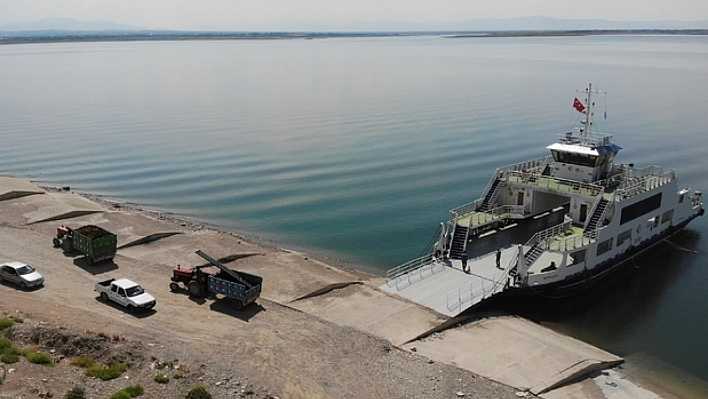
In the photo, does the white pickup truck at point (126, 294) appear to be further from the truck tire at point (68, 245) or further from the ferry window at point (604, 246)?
the ferry window at point (604, 246)

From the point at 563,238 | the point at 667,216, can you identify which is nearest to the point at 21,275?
the point at 563,238

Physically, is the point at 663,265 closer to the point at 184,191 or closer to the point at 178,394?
the point at 178,394

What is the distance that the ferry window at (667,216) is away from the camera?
119 feet

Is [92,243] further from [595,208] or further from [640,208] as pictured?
[640,208]

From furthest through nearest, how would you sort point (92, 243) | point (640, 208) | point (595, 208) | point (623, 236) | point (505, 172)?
point (505, 172) → point (640, 208) → point (623, 236) → point (595, 208) → point (92, 243)

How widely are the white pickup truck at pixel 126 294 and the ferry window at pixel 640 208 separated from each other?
24668 millimetres

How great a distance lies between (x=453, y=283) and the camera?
27531 millimetres

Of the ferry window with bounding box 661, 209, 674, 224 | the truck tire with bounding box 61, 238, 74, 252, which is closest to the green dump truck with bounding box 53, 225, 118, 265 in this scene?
the truck tire with bounding box 61, 238, 74, 252

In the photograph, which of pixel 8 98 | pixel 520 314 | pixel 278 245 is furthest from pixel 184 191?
pixel 8 98

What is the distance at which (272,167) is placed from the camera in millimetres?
54875

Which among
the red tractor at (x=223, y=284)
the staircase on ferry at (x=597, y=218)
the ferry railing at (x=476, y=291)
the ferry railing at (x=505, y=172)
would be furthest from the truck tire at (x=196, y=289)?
the staircase on ferry at (x=597, y=218)

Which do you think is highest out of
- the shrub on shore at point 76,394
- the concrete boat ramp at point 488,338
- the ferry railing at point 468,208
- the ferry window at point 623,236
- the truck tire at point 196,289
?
the ferry railing at point 468,208

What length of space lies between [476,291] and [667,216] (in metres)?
17.8

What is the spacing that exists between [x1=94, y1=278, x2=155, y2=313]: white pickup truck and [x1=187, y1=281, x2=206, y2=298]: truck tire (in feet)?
5.93
